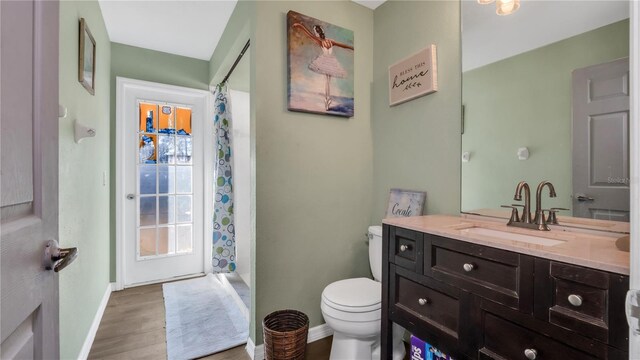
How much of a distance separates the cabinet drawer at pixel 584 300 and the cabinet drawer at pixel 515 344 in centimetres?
7

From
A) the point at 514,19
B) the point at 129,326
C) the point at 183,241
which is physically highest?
the point at 514,19

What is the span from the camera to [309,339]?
1.98 m

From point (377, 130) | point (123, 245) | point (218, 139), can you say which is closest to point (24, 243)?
point (377, 130)

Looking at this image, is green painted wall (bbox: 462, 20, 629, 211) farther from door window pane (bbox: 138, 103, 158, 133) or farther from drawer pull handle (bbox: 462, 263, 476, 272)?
door window pane (bbox: 138, 103, 158, 133)

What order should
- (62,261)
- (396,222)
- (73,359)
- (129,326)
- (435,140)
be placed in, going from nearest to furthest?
(62,261), (396,222), (73,359), (435,140), (129,326)

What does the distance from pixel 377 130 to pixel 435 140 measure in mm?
520

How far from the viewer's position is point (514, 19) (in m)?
1.49

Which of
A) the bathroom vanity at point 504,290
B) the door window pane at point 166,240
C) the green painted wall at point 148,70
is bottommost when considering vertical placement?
the door window pane at point 166,240

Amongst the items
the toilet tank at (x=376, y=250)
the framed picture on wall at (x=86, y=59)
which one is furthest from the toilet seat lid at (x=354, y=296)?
the framed picture on wall at (x=86, y=59)

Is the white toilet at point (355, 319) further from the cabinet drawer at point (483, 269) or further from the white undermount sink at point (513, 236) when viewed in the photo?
the white undermount sink at point (513, 236)

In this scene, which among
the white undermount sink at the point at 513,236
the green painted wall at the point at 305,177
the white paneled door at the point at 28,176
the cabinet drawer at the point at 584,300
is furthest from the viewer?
the green painted wall at the point at 305,177

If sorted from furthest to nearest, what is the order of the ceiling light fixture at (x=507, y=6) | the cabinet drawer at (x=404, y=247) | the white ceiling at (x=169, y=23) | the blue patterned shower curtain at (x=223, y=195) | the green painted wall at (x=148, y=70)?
the green painted wall at (x=148, y=70) < the blue patterned shower curtain at (x=223, y=195) < the white ceiling at (x=169, y=23) < the ceiling light fixture at (x=507, y=6) < the cabinet drawer at (x=404, y=247)

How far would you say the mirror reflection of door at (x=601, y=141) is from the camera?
113 cm

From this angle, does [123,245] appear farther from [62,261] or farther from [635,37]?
[635,37]
